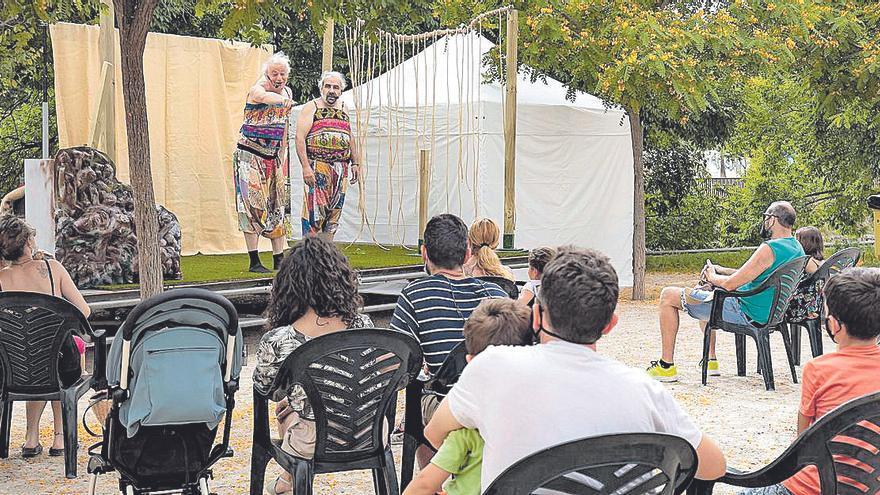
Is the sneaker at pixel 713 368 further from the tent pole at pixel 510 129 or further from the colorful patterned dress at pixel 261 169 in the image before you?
the tent pole at pixel 510 129

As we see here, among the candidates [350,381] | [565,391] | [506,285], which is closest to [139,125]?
[506,285]

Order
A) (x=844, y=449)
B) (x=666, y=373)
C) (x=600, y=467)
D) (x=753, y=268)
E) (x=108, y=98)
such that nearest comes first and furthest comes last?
(x=600, y=467), (x=844, y=449), (x=753, y=268), (x=666, y=373), (x=108, y=98)

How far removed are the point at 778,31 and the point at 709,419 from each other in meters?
6.31

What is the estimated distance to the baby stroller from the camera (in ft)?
12.6

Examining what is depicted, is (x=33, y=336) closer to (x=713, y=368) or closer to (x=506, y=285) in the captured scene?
(x=506, y=285)

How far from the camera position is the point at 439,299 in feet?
14.4

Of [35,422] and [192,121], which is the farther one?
[192,121]

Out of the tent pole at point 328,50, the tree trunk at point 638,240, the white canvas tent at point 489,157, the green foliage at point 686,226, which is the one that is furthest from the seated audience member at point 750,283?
the green foliage at point 686,226

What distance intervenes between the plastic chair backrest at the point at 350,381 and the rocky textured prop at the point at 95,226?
201 inches

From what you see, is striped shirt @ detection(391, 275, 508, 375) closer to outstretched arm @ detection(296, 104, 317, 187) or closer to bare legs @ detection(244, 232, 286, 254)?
outstretched arm @ detection(296, 104, 317, 187)

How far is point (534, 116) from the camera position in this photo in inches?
540

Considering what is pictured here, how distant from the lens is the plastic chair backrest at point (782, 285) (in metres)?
7.10

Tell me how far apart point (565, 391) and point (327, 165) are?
6796 millimetres

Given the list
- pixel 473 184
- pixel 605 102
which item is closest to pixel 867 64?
pixel 605 102
